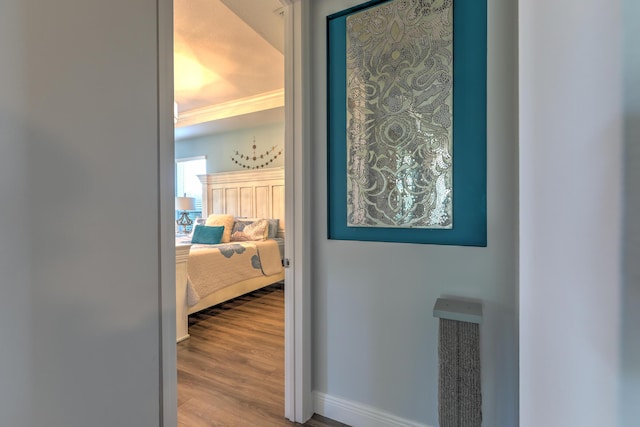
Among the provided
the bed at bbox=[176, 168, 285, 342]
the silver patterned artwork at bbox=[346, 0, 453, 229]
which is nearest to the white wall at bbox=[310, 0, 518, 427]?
the silver patterned artwork at bbox=[346, 0, 453, 229]

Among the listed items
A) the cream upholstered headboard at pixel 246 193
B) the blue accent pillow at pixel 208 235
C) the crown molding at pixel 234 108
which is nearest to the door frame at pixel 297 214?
the crown molding at pixel 234 108

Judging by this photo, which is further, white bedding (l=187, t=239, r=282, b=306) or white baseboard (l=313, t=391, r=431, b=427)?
white bedding (l=187, t=239, r=282, b=306)

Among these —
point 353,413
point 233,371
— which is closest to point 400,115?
point 353,413

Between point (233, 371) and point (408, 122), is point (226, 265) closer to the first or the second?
point (233, 371)

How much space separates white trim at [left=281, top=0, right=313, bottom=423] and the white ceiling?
250mm

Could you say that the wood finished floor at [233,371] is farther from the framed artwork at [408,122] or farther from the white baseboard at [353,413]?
the framed artwork at [408,122]

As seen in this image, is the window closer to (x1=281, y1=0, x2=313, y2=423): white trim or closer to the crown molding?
the crown molding

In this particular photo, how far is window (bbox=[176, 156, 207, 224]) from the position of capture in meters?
6.04
